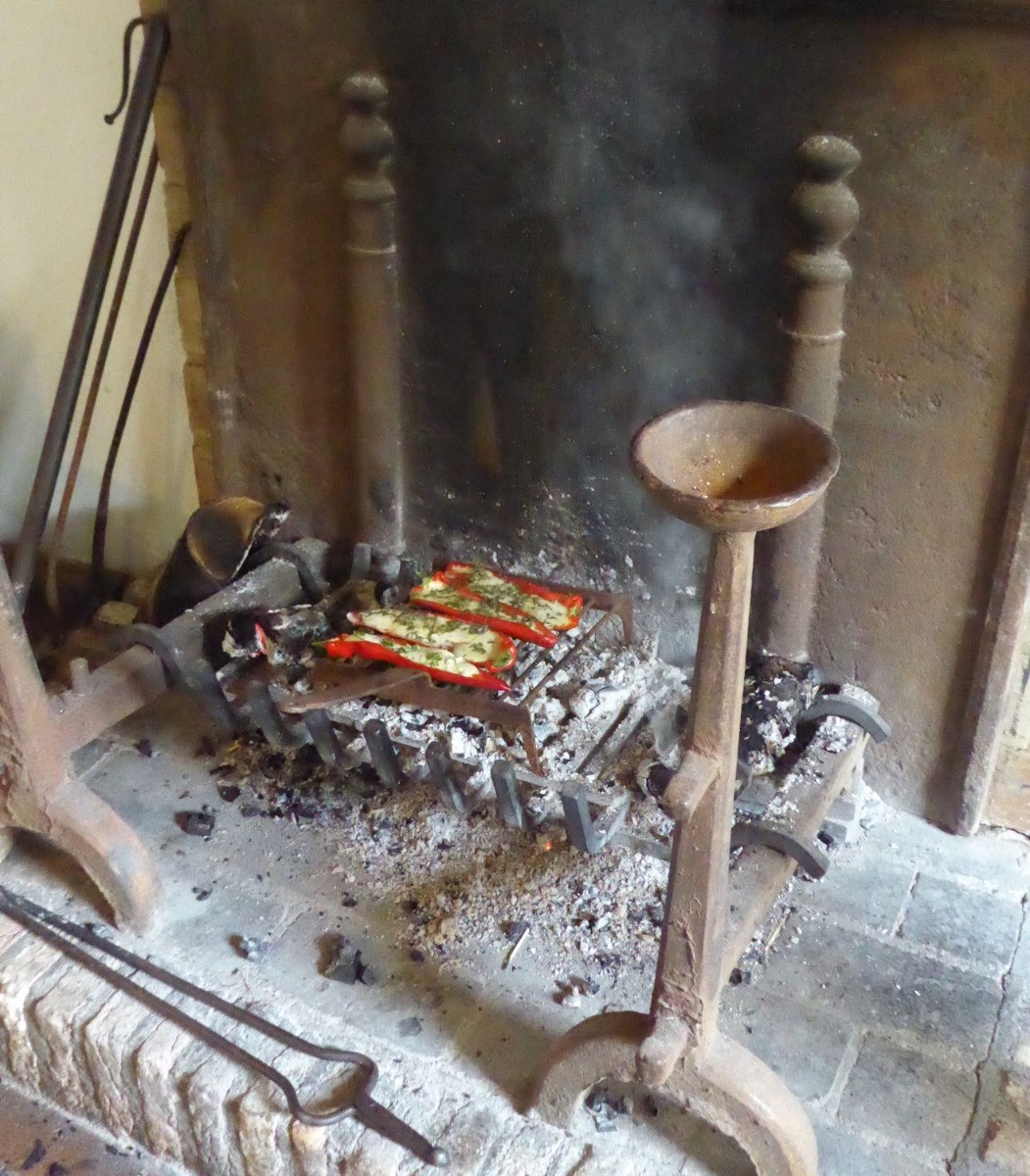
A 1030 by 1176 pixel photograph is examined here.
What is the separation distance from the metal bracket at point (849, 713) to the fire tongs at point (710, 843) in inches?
26.6

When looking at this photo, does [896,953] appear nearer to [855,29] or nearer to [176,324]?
[855,29]

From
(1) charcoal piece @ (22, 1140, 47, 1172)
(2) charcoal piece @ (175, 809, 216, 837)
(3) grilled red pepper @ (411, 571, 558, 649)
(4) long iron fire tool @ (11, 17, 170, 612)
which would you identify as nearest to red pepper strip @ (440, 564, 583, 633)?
(3) grilled red pepper @ (411, 571, 558, 649)

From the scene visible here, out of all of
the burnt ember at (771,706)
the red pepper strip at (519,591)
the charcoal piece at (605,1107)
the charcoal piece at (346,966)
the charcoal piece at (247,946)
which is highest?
the red pepper strip at (519,591)

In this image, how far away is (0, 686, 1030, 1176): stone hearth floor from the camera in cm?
156

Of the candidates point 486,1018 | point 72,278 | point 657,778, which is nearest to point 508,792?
point 657,778

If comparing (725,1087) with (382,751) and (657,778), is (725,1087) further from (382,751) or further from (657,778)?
(382,751)

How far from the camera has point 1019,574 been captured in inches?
70.7

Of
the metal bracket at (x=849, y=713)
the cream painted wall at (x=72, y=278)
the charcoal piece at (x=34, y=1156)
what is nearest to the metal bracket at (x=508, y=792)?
the metal bracket at (x=849, y=713)

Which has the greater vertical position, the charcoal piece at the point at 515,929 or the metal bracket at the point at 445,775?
the metal bracket at the point at 445,775

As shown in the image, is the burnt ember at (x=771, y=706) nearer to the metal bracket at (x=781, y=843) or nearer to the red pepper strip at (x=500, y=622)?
the metal bracket at (x=781, y=843)

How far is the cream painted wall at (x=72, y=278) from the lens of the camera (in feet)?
8.57

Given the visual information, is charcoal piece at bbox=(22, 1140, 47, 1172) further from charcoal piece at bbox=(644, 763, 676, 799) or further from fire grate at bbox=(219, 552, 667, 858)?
charcoal piece at bbox=(644, 763, 676, 799)

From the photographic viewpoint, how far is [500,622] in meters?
2.06

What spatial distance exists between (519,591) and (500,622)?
0.39 feet
